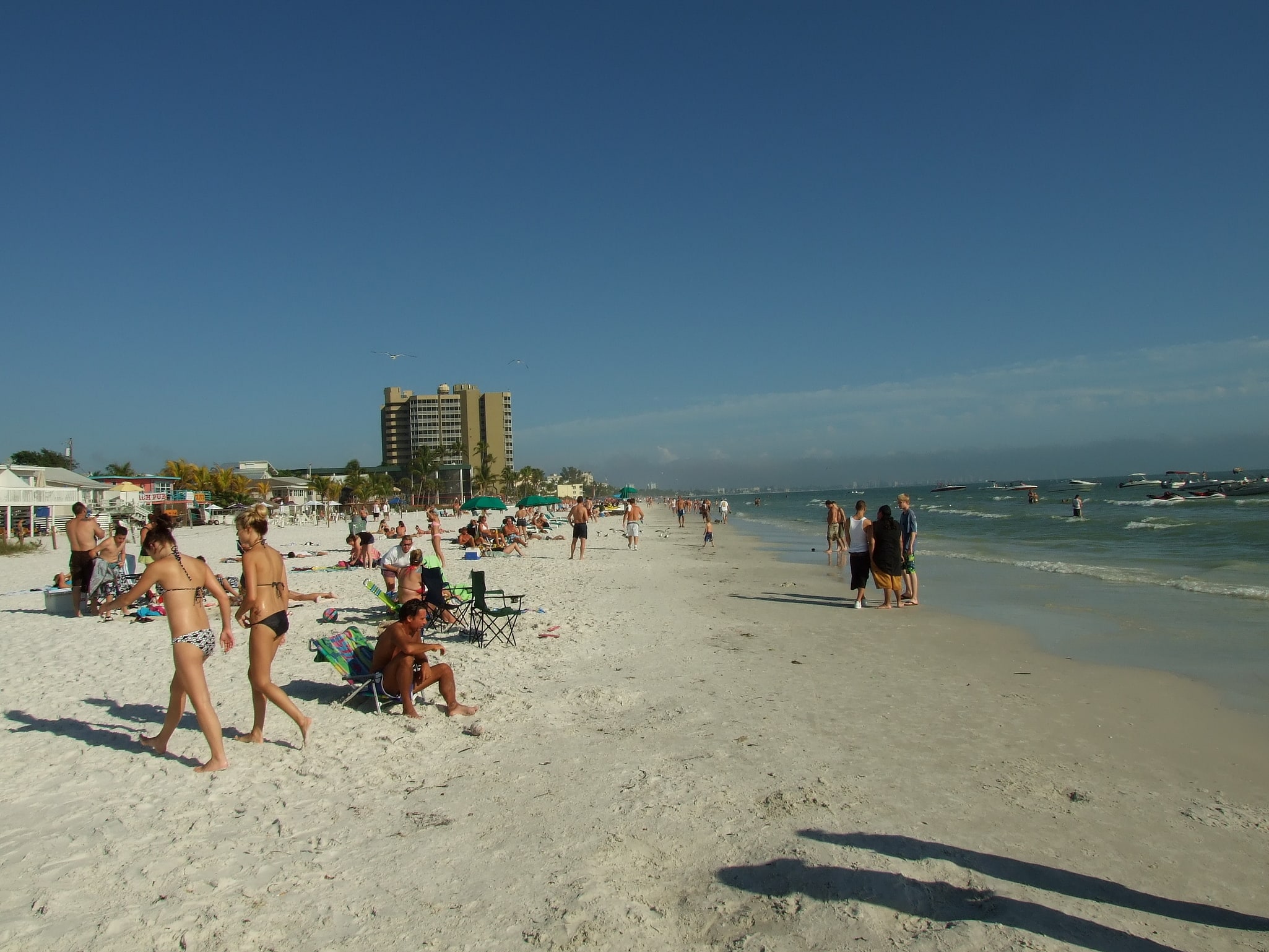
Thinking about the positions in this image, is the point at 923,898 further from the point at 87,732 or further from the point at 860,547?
the point at 860,547

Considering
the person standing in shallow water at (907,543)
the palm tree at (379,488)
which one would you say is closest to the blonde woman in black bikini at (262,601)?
the person standing in shallow water at (907,543)

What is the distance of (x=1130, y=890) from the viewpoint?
351 centimetres

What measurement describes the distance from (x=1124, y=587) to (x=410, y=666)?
12.8m

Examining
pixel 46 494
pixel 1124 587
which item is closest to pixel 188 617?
pixel 1124 587

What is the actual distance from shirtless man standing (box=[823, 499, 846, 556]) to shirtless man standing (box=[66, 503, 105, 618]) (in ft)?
42.7

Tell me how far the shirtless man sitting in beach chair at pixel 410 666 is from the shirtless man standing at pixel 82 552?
6.41m

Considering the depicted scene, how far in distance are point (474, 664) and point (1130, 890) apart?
565cm

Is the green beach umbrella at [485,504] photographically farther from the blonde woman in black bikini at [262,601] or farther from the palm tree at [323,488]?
the palm tree at [323,488]

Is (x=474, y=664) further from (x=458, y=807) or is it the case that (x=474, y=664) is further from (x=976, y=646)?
(x=976, y=646)

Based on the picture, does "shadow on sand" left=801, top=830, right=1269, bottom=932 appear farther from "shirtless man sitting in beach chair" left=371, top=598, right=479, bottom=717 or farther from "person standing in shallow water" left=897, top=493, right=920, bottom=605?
"person standing in shallow water" left=897, top=493, right=920, bottom=605

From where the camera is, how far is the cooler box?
35.8ft

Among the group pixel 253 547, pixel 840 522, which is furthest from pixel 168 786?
pixel 840 522

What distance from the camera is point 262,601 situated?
4938 mm

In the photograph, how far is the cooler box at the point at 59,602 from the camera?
35.8 feet
